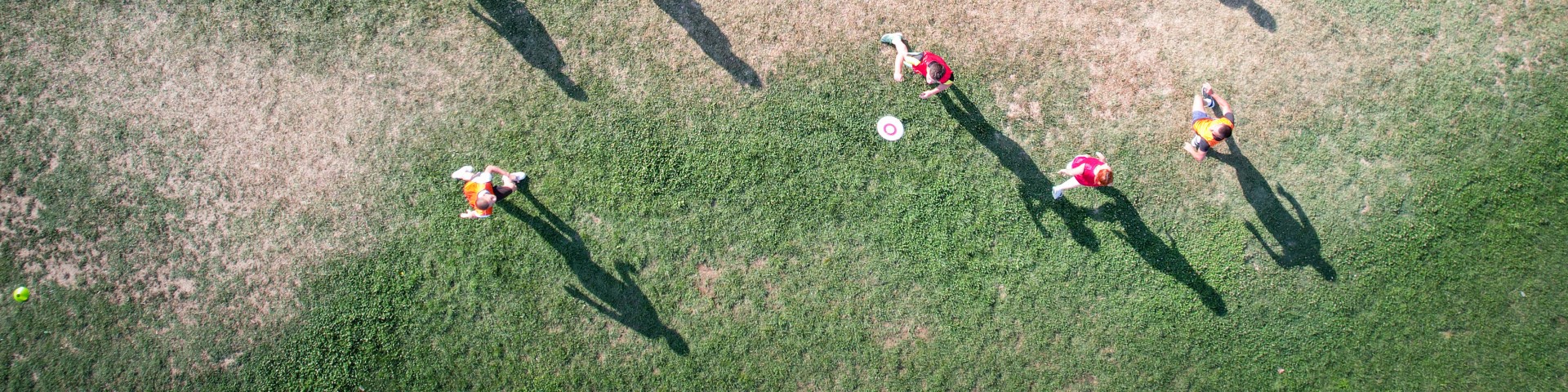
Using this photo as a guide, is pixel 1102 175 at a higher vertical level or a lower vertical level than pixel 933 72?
lower

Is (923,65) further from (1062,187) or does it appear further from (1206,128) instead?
(1206,128)

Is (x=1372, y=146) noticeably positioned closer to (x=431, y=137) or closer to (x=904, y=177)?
(x=904, y=177)

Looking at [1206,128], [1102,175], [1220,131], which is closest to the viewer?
[1102,175]

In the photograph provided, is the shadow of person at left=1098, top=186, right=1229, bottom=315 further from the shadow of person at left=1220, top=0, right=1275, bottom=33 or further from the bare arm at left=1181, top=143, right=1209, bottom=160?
the shadow of person at left=1220, top=0, right=1275, bottom=33

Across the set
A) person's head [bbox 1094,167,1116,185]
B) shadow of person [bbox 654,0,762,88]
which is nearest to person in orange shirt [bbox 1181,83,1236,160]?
person's head [bbox 1094,167,1116,185]

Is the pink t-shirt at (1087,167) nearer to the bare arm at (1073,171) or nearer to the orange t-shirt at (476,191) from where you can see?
the bare arm at (1073,171)

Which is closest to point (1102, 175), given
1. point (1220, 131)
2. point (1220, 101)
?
point (1220, 131)
